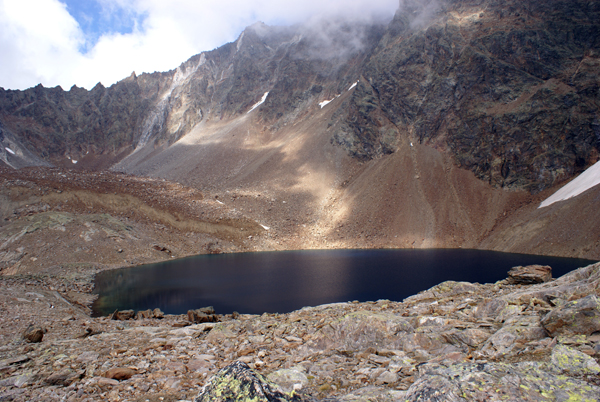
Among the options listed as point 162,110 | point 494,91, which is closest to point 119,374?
point 494,91

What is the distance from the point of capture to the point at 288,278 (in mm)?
29656

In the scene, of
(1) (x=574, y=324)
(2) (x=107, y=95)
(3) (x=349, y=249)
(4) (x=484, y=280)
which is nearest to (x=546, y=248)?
(4) (x=484, y=280)

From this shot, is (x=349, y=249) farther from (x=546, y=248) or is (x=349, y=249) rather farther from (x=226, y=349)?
(x=226, y=349)

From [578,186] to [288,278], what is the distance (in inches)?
1638

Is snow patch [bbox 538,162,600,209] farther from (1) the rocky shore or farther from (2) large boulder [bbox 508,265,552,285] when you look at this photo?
(1) the rocky shore

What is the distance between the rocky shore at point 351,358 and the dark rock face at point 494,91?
54514 mm

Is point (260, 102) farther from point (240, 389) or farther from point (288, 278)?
point (240, 389)

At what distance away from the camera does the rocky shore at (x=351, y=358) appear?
3801 millimetres

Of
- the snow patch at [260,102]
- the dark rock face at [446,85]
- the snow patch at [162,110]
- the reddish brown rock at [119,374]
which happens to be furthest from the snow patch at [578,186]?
the snow patch at [162,110]

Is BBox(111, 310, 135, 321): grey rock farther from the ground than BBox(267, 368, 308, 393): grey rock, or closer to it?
farther from the ground

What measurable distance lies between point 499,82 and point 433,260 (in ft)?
131

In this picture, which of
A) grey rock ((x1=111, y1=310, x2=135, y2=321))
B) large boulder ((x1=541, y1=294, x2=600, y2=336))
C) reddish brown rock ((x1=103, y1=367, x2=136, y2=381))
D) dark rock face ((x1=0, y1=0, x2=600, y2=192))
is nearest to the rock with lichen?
reddish brown rock ((x1=103, y1=367, x2=136, y2=381))

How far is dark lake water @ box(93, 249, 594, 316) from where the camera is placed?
22922 mm

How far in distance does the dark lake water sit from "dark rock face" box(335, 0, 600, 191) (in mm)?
23111
